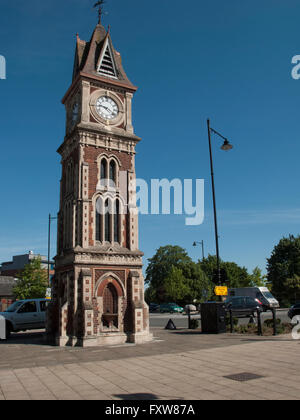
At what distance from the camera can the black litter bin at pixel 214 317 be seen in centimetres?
1866

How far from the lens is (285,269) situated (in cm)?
5962

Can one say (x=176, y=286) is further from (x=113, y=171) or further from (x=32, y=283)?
(x=113, y=171)

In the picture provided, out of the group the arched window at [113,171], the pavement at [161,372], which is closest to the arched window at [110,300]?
the pavement at [161,372]

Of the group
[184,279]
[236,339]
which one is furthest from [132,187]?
[184,279]

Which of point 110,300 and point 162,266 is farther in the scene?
point 162,266

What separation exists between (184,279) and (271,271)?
14914mm

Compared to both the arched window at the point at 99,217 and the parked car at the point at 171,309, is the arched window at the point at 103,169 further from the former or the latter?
the parked car at the point at 171,309

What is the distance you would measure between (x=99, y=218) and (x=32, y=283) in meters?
23.9

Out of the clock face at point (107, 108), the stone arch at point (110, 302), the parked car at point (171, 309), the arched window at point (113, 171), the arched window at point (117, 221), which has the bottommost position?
the parked car at point (171, 309)

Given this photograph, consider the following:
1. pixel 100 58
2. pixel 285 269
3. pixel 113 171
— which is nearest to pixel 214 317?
pixel 113 171

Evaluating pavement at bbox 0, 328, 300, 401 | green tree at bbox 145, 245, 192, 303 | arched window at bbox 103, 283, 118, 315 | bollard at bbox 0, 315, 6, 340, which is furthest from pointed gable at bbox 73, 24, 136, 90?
green tree at bbox 145, 245, 192, 303

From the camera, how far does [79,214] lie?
18875mm

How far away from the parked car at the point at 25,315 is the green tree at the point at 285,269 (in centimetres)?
4325
